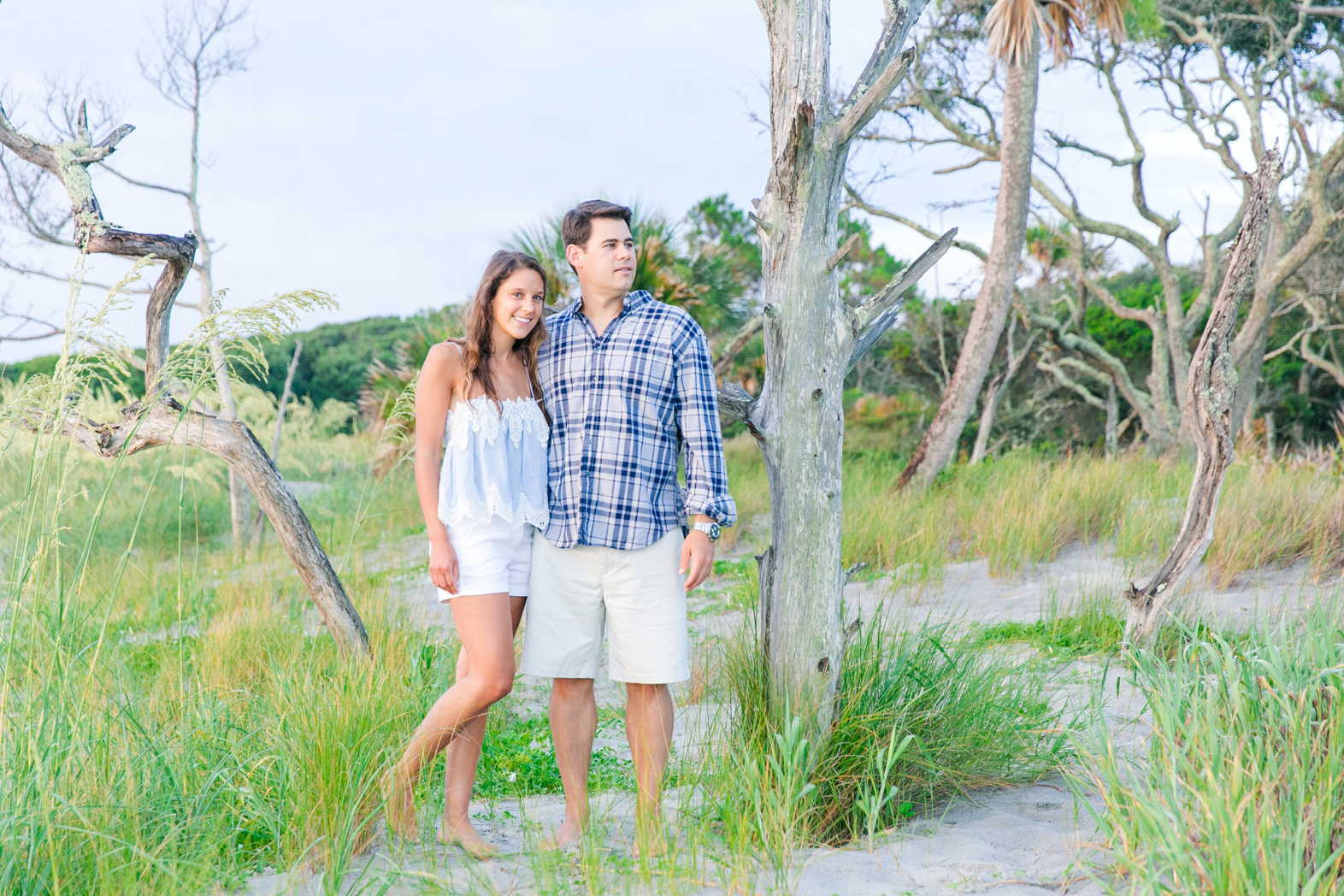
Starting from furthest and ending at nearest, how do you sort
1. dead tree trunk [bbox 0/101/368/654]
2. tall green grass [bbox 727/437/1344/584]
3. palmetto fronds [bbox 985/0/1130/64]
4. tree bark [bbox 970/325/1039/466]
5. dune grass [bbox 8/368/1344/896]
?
tree bark [bbox 970/325/1039/466] → palmetto fronds [bbox 985/0/1130/64] → tall green grass [bbox 727/437/1344/584] → dead tree trunk [bbox 0/101/368/654] → dune grass [bbox 8/368/1344/896]

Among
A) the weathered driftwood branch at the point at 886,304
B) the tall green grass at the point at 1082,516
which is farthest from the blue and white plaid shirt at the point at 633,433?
the tall green grass at the point at 1082,516

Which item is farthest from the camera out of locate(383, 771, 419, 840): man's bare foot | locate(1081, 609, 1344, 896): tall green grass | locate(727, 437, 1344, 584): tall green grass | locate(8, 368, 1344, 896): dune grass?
locate(727, 437, 1344, 584): tall green grass

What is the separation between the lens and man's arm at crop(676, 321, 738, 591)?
3.04 meters

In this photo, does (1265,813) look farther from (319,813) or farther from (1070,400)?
(1070,400)

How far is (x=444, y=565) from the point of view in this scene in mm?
2996

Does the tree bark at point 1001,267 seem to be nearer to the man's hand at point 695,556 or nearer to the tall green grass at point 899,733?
the tall green grass at point 899,733

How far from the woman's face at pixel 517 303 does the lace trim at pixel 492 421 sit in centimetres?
23

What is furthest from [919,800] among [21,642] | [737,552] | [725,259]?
[725,259]

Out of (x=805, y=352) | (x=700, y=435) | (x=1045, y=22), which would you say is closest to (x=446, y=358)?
(x=700, y=435)

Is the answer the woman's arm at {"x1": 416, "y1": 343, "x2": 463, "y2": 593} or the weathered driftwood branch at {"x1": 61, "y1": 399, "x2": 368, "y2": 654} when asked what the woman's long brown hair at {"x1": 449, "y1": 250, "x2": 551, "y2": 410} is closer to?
the woman's arm at {"x1": 416, "y1": 343, "x2": 463, "y2": 593}

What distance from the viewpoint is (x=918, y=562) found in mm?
7008

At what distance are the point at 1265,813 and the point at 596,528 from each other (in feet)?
6.18

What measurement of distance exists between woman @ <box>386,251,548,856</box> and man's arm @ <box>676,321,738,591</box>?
47cm

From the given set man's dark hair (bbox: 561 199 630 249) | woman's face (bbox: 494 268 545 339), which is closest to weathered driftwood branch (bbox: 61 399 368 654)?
woman's face (bbox: 494 268 545 339)
